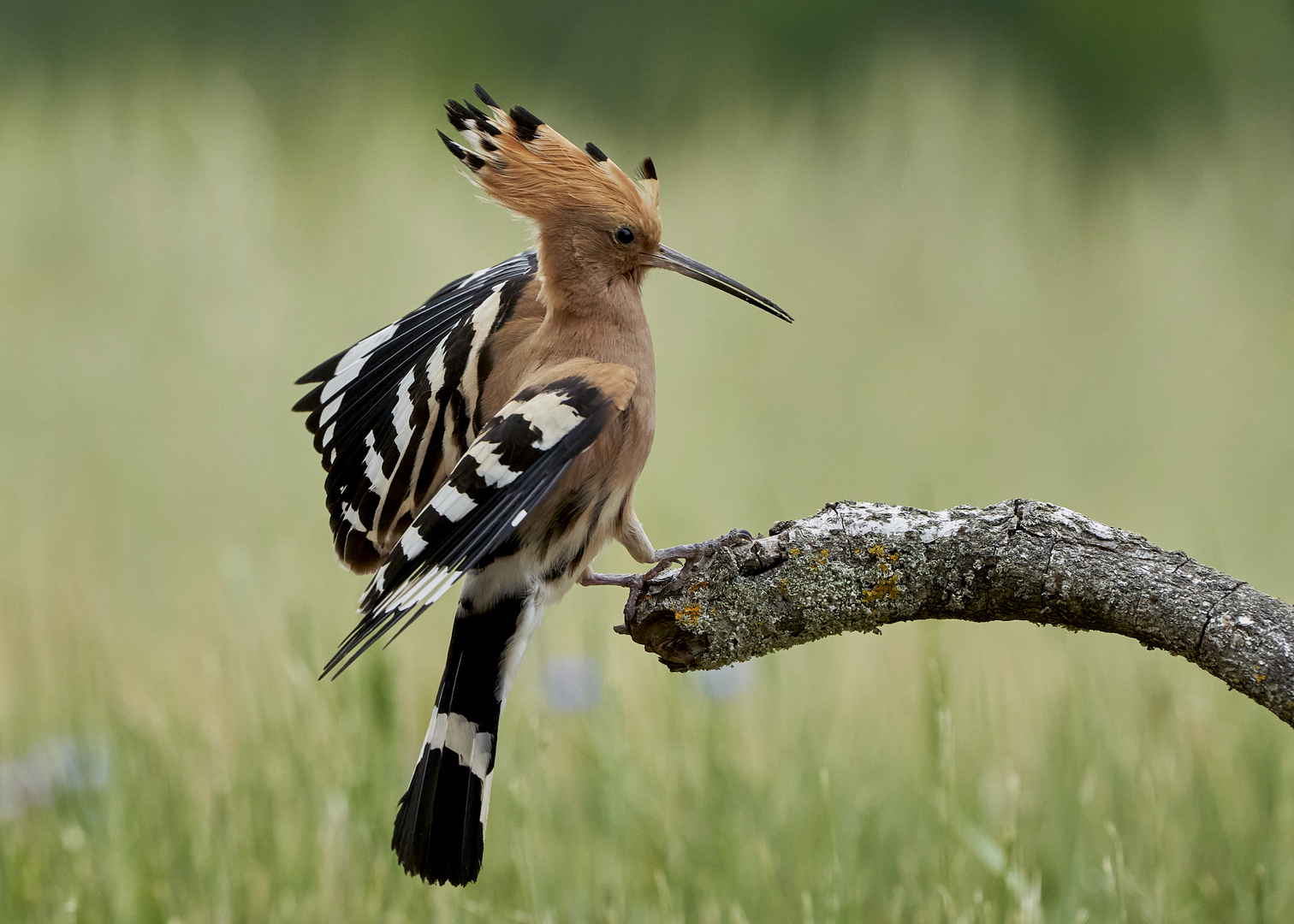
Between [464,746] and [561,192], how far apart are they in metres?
0.45

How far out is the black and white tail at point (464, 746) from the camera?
2.96 feet

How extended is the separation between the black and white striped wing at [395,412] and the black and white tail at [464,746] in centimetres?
11

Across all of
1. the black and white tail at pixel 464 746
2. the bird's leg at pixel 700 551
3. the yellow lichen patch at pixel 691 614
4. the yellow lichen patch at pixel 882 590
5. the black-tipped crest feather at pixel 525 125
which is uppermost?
the black-tipped crest feather at pixel 525 125

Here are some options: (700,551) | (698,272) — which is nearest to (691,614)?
(700,551)

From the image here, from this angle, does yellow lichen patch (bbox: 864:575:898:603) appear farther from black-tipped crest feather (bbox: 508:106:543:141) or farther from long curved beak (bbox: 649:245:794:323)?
black-tipped crest feather (bbox: 508:106:543:141)

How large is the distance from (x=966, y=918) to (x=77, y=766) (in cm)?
100

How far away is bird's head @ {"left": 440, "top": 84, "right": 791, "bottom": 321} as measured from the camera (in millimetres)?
927

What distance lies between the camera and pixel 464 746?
3.05 ft

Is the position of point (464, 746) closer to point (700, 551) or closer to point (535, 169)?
point (700, 551)

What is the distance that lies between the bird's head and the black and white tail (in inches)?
10.6

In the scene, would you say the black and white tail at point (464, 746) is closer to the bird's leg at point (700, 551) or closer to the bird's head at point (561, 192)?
the bird's leg at point (700, 551)

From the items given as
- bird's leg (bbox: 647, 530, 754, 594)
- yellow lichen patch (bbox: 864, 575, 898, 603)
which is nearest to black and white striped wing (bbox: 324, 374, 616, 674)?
bird's leg (bbox: 647, 530, 754, 594)

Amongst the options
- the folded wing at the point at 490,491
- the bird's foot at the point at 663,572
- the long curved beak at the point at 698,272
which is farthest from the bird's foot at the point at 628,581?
the long curved beak at the point at 698,272

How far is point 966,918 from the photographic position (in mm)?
1129
